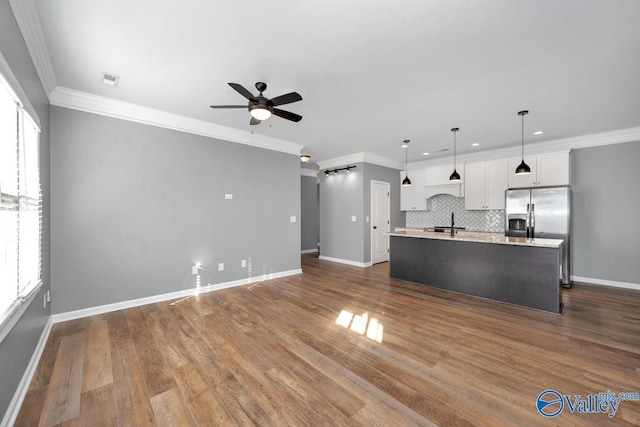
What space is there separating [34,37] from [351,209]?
5571 mm

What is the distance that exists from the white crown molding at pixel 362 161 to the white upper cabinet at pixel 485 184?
1792 millimetres

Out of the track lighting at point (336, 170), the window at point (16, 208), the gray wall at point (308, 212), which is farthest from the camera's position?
the gray wall at point (308, 212)

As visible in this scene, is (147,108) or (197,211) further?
(197,211)

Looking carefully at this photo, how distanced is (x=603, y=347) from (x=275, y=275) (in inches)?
179

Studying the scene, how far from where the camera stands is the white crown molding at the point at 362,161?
6.15 metres

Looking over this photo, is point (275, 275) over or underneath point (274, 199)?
underneath

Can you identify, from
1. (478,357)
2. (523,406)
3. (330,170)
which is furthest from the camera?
(330,170)

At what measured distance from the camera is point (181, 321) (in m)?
3.05

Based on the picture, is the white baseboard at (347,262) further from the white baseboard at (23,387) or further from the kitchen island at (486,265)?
the white baseboard at (23,387)

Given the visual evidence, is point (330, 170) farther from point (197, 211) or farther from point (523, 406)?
point (523, 406)

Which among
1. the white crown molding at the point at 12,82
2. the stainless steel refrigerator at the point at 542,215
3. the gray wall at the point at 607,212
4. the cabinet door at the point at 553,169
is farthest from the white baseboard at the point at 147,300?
the gray wall at the point at 607,212

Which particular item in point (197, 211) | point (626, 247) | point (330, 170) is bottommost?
point (626, 247)

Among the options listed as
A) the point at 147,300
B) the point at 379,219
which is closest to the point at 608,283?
the point at 379,219

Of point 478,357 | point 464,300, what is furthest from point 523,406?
point 464,300
